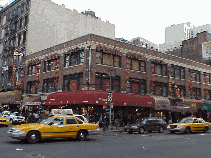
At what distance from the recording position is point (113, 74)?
27406mm

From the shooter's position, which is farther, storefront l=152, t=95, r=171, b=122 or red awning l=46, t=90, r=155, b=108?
storefront l=152, t=95, r=171, b=122

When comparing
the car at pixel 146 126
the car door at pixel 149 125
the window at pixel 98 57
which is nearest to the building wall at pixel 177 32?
the window at pixel 98 57

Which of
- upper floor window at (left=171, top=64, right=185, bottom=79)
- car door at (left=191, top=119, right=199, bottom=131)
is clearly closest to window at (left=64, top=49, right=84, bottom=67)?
car door at (left=191, top=119, right=199, bottom=131)

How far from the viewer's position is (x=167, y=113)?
37.1 metres

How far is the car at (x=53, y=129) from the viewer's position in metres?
12.0

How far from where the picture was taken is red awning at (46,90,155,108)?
26.0 m

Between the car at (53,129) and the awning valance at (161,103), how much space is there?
19770 millimetres

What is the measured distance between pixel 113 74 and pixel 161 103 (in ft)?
34.6

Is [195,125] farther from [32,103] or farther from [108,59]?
[32,103]

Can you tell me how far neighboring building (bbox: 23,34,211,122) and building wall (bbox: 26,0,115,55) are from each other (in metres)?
4.89

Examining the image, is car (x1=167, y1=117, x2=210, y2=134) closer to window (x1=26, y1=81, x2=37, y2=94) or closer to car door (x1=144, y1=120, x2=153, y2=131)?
car door (x1=144, y1=120, x2=153, y2=131)

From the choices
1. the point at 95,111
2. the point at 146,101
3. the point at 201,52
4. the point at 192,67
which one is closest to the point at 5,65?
the point at 95,111

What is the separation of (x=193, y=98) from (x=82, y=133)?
31456 millimetres

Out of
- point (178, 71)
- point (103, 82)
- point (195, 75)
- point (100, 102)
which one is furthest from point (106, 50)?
point (195, 75)
